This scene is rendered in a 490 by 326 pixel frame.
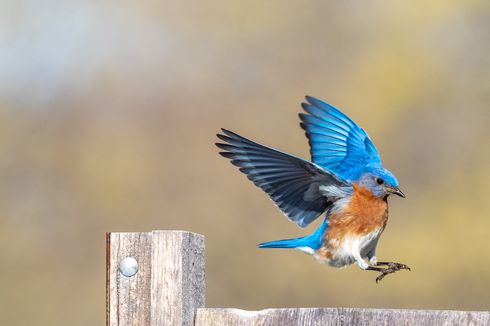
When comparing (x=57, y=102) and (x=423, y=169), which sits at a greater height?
(x=57, y=102)

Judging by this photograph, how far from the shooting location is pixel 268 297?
11445 mm

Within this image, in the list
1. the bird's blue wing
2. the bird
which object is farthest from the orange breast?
the bird's blue wing

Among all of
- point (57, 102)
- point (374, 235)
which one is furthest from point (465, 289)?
point (374, 235)

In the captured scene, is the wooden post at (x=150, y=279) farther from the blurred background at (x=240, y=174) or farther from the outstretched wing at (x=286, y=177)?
the blurred background at (x=240, y=174)

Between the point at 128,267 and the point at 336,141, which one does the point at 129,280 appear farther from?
the point at 336,141

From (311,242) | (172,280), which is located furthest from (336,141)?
(172,280)

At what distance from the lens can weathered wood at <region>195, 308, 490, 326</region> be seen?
276 cm

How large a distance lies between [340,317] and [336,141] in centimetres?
203

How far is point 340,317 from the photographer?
9.39 feet

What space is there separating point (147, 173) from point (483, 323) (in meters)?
9.56

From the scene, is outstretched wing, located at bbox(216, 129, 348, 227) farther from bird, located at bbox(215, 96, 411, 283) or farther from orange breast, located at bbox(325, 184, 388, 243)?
orange breast, located at bbox(325, 184, 388, 243)

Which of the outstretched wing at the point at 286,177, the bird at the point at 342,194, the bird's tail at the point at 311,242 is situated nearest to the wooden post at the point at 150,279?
the outstretched wing at the point at 286,177

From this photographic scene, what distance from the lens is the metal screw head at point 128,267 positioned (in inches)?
120

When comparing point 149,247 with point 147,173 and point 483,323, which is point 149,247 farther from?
point 147,173
